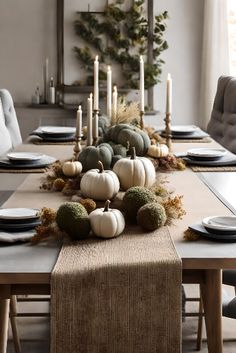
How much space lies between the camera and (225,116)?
4.37 meters

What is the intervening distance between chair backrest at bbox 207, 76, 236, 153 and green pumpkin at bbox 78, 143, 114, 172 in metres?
1.39

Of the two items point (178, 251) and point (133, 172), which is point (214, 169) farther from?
point (178, 251)

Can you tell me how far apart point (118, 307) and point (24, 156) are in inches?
61.6

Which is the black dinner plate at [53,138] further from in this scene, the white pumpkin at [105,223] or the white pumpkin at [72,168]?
the white pumpkin at [105,223]

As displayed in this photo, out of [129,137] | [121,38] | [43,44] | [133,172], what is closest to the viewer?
[133,172]

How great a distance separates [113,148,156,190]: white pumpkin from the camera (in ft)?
8.05

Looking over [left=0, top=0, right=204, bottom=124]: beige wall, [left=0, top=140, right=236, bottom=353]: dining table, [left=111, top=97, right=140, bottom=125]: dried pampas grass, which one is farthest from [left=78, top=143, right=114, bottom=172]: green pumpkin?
[left=0, top=0, right=204, bottom=124]: beige wall

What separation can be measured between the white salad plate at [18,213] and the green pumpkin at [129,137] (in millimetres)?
800

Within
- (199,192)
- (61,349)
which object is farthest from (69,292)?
(199,192)

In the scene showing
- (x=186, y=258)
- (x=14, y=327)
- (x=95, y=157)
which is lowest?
(x=14, y=327)

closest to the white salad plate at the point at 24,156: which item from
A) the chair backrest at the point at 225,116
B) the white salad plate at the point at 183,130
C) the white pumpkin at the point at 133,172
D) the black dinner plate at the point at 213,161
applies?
the black dinner plate at the point at 213,161

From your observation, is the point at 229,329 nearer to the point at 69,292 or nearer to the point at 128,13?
the point at 69,292

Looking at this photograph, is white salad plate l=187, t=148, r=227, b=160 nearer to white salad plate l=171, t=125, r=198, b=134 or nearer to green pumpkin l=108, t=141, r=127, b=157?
green pumpkin l=108, t=141, r=127, b=157

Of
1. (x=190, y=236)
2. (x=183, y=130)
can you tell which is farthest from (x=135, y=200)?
(x=183, y=130)
